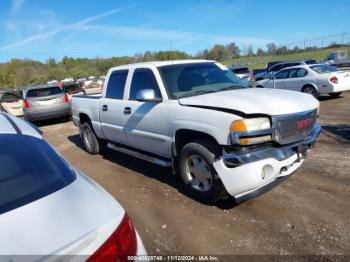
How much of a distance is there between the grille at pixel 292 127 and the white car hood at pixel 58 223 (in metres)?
2.42

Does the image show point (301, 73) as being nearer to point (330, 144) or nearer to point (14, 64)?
point (330, 144)

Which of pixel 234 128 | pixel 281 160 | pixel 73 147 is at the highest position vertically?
pixel 234 128

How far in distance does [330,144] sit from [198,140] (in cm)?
370

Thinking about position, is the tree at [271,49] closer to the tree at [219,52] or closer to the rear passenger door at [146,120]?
the tree at [219,52]

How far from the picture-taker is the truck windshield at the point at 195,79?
4.90 meters

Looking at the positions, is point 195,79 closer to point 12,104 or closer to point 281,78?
point 281,78

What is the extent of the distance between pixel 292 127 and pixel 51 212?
306cm

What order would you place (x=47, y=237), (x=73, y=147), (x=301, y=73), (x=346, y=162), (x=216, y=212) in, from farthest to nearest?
(x=301, y=73), (x=73, y=147), (x=346, y=162), (x=216, y=212), (x=47, y=237)

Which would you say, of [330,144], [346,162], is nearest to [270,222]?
[346,162]

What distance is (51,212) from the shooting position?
1817 millimetres

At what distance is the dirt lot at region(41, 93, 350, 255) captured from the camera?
3426 millimetres

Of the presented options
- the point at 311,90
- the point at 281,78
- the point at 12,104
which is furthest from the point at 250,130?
the point at 12,104

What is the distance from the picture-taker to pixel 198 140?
433 centimetres

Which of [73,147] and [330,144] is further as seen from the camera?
[73,147]
